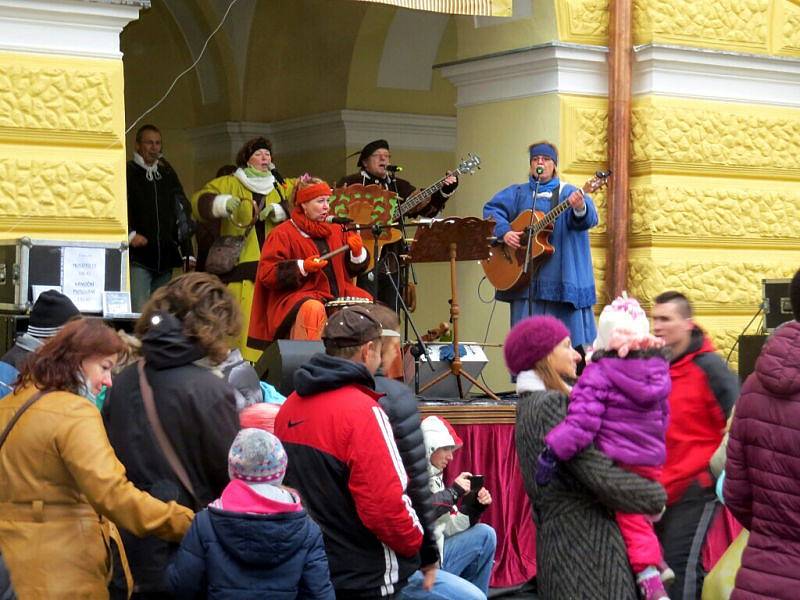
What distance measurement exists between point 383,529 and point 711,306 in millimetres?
6699

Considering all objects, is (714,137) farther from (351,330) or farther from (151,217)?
(351,330)

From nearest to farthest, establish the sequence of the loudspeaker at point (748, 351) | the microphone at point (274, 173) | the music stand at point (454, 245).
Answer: the music stand at point (454, 245) < the loudspeaker at point (748, 351) < the microphone at point (274, 173)

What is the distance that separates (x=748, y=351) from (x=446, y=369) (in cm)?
223

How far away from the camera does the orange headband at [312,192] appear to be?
30.6ft

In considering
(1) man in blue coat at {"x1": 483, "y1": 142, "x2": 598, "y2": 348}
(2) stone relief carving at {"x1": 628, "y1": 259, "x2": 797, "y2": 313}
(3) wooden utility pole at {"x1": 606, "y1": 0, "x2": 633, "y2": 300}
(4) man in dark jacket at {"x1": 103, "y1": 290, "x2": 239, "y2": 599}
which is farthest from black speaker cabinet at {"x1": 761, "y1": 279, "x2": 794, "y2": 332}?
(4) man in dark jacket at {"x1": 103, "y1": 290, "x2": 239, "y2": 599}

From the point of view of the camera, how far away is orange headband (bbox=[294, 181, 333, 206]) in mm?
A: 9320

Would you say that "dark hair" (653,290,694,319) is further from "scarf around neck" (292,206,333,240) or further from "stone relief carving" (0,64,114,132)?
"stone relief carving" (0,64,114,132)

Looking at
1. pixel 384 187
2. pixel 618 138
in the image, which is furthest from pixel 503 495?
pixel 618 138

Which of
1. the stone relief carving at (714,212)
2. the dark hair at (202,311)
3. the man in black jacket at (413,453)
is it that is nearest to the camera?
the dark hair at (202,311)

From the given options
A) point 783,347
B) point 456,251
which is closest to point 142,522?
point 783,347

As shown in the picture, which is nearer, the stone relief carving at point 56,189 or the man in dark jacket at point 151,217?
the stone relief carving at point 56,189

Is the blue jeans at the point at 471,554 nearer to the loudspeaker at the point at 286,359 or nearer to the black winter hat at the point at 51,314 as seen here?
the loudspeaker at the point at 286,359

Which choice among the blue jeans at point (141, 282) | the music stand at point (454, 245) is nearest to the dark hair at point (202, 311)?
the music stand at point (454, 245)

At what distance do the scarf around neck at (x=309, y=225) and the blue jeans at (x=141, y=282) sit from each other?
1.64 m
